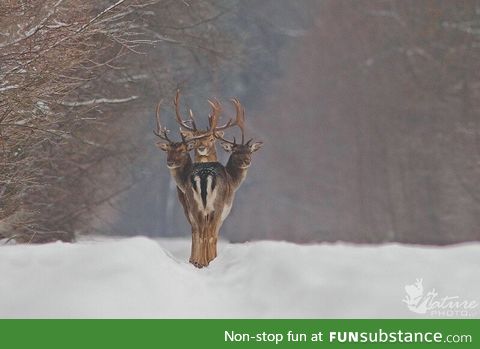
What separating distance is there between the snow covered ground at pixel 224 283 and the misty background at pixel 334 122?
12302 millimetres

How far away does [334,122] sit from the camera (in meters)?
39.2

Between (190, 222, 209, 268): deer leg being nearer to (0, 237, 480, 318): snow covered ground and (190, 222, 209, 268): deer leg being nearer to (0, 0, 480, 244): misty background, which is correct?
(0, 237, 480, 318): snow covered ground

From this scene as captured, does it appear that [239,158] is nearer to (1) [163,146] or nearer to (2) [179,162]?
(2) [179,162]

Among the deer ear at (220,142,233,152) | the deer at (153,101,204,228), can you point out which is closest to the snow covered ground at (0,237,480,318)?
the deer at (153,101,204,228)

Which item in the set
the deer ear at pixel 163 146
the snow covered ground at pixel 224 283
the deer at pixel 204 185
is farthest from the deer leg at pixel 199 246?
the snow covered ground at pixel 224 283

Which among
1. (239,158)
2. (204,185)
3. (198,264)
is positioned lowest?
(198,264)

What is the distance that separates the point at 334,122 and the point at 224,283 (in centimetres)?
3148

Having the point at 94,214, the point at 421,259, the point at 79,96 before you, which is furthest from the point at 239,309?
the point at 94,214

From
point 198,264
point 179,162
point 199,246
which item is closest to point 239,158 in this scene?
point 179,162

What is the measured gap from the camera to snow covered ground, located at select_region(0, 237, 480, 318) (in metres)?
6.61

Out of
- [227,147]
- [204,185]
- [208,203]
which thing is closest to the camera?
[204,185]

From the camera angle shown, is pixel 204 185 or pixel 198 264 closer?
pixel 198 264

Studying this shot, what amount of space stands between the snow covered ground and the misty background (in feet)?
40.4
